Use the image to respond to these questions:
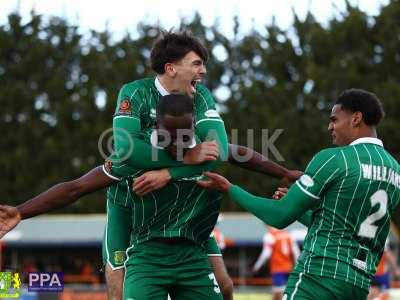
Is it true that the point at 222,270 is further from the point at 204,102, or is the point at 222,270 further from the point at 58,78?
the point at 58,78

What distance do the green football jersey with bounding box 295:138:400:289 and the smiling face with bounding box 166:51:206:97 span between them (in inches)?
52.7

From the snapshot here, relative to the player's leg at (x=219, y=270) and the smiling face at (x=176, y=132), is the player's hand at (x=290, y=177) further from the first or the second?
the smiling face at (x=176, y=132)

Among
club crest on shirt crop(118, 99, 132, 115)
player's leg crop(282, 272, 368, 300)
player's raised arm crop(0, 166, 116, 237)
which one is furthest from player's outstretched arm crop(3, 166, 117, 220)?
player's leg crop(282, 272, 368, 300)

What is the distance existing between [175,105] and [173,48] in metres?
0.83

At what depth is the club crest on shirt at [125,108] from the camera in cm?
699

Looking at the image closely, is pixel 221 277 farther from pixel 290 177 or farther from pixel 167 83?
pixel 167 83

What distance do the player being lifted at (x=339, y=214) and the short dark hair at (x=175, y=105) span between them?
Answer: 2.80 ft

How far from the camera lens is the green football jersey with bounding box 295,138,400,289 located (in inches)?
256

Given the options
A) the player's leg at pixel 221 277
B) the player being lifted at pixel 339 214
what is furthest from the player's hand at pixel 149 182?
the player's leg at pixel 221 277

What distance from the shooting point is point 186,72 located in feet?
24.2

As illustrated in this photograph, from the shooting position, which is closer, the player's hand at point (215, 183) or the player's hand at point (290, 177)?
the player's hand at point (215, 183)

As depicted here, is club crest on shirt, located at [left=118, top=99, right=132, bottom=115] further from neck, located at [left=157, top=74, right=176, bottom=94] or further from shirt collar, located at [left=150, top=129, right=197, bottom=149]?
neck, located at [left=157, top=74, right=176, bottom=94]

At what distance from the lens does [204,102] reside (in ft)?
23.9

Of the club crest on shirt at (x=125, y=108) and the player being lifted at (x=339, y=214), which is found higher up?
the club crest on shirt at (x=125, y=108)
